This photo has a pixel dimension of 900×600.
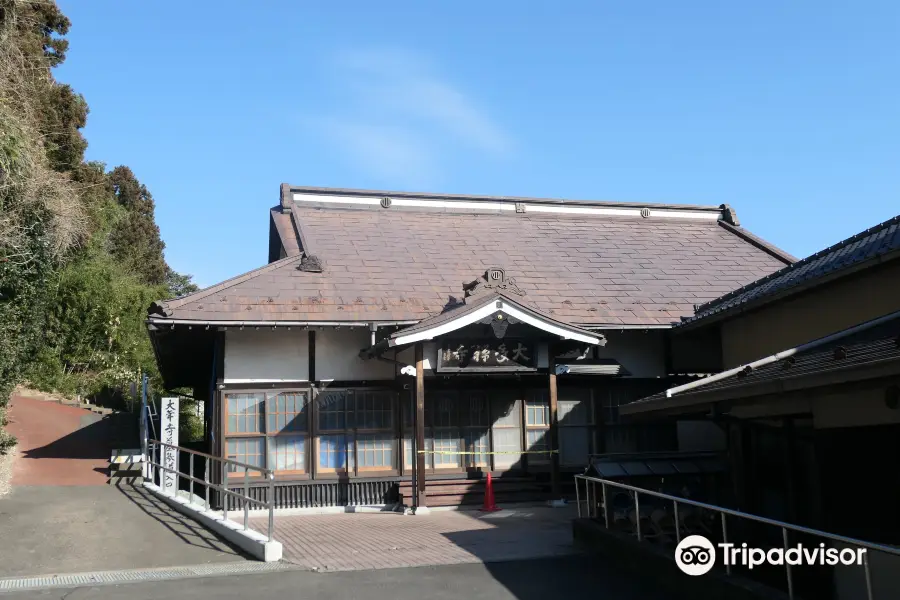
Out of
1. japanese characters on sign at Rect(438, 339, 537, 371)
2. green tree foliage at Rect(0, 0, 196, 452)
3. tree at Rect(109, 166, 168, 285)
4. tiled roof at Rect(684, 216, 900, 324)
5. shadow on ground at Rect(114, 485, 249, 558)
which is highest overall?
tree at Rect(109, 166, 168, 285)

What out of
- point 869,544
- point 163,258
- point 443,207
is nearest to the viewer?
point 869,544

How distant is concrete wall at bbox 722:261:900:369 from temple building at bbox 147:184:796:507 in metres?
1.69

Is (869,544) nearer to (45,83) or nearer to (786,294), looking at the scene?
(786,294)

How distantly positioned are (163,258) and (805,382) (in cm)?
4580

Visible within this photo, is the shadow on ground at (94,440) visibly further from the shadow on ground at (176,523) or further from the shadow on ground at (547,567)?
the shadow on ground at (547,567)

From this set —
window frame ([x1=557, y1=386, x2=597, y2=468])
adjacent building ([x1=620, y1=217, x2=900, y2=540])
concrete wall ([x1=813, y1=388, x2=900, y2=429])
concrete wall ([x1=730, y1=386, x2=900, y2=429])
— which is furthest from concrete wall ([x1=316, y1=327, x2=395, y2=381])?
concrete wall ([x1=813, y1=388, x2=900, y2=429])

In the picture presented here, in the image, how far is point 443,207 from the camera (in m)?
20.7

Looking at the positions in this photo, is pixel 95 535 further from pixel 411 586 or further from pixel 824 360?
pixel 824 360

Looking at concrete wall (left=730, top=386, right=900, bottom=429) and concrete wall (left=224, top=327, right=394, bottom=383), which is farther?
concrete wall (left=224, top=327, right=394, bottom=383)

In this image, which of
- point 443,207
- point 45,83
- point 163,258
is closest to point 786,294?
point 443,207

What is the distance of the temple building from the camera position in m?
14.0

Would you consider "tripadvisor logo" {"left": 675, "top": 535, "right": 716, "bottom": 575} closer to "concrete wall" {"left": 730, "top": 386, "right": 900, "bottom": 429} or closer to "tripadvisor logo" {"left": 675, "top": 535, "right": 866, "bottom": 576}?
"tripadvisor logo" {"left": 675, "top": 535, "right": 866, "bottom": 576}

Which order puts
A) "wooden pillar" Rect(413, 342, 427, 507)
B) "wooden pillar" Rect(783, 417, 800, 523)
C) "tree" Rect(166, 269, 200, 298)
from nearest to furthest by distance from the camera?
1. "wooden pillar" Rect(783, 417, 800, 523)
2. "wooden pillar" Rect(413, 342, 427, 507)
3. "tree" Rect(166, 269, 200, 298)

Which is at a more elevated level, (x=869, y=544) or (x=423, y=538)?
(x=869, y=544)
